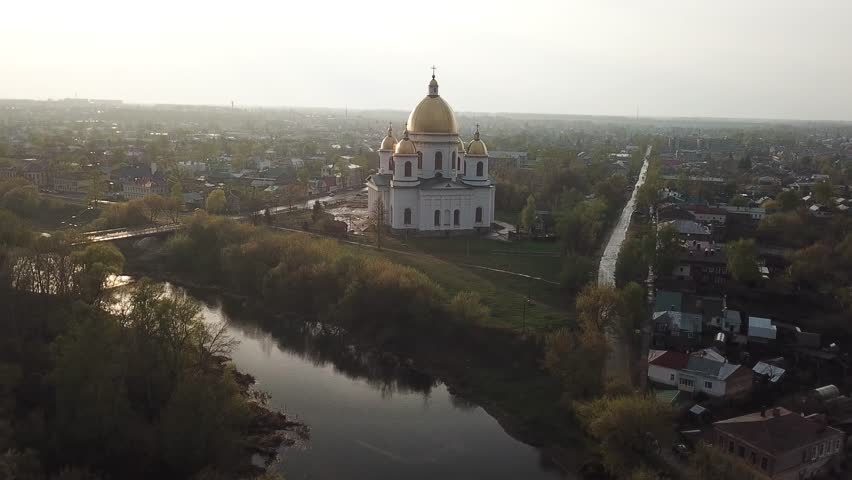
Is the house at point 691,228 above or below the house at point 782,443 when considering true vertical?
above

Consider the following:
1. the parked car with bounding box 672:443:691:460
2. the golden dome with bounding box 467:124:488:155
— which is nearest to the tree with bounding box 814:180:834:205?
the golden dome with bounding box 467:124:488:155

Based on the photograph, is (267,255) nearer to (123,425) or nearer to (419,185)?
(419,185)

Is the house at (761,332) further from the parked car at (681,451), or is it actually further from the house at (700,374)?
the parked car at (681,451)

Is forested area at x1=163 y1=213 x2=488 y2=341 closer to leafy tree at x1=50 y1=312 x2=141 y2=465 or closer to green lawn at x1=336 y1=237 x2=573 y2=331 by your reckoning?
green lawn at x1=336 y1=237 x2=573 y2=331

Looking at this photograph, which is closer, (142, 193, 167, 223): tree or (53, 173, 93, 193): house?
(142, 193, 167, 223): tree

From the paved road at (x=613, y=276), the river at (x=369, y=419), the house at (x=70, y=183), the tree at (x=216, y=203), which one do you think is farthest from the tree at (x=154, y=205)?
the paved road at (x=613, y=276)

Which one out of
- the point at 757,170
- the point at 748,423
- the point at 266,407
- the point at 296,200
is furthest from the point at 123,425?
the point at 757,170
